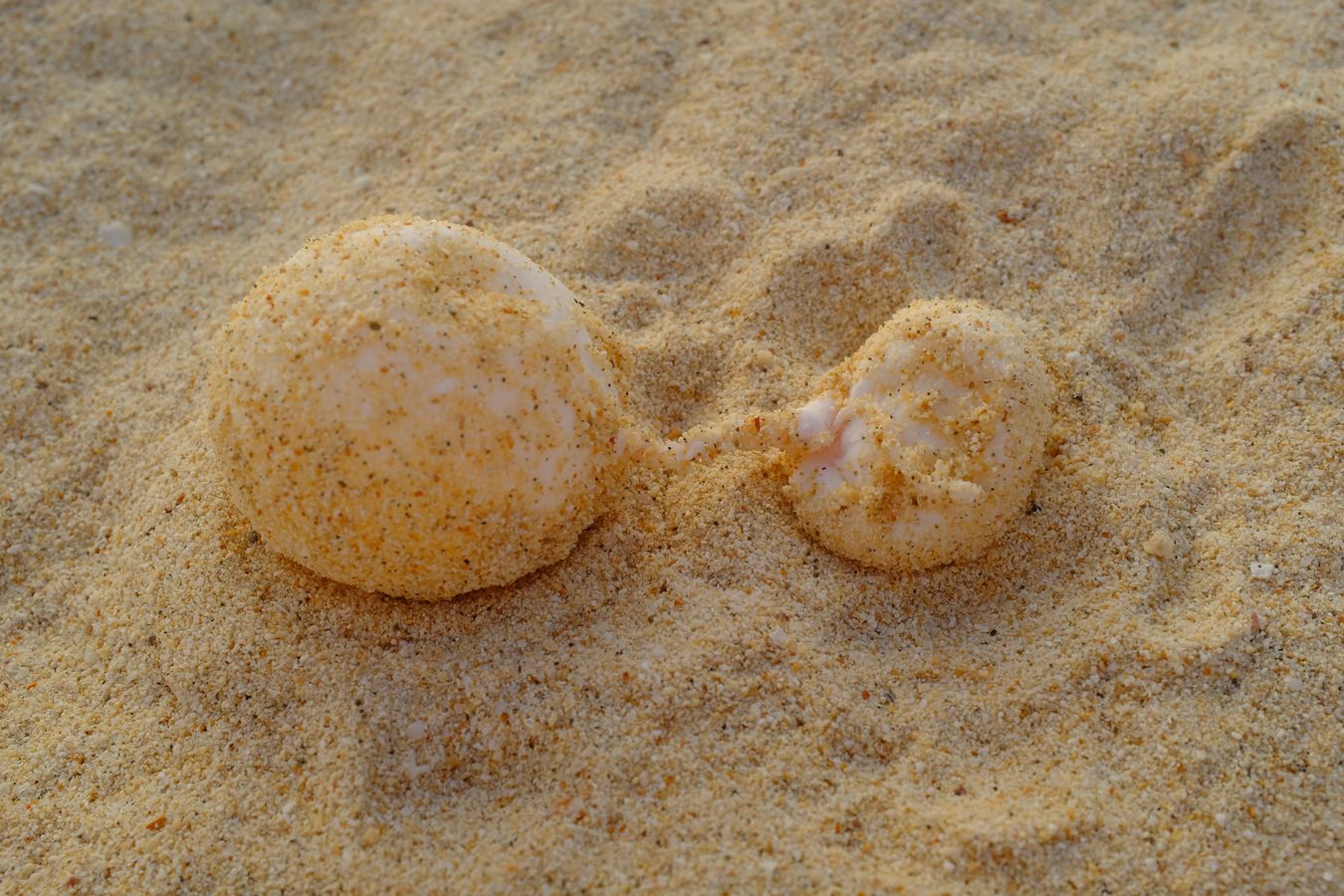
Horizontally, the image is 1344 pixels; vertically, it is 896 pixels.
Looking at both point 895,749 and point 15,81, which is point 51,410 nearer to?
point 15,81

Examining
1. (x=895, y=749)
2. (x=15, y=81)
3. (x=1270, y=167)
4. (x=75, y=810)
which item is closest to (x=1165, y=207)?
(x=1270, y=167)

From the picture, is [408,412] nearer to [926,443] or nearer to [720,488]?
[720,488]

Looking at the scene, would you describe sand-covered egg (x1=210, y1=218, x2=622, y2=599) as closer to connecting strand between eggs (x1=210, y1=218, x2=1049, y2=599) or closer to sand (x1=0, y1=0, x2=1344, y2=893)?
connecting strand between eggs (x1=210, y1=218, x2=1049, y2=599)

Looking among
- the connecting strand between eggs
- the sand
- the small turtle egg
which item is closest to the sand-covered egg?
the connecting strand between eggs

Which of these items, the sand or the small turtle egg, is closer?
the sand

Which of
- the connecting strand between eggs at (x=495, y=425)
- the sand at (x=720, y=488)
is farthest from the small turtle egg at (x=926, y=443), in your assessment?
the sand at (x=720, y=488)
